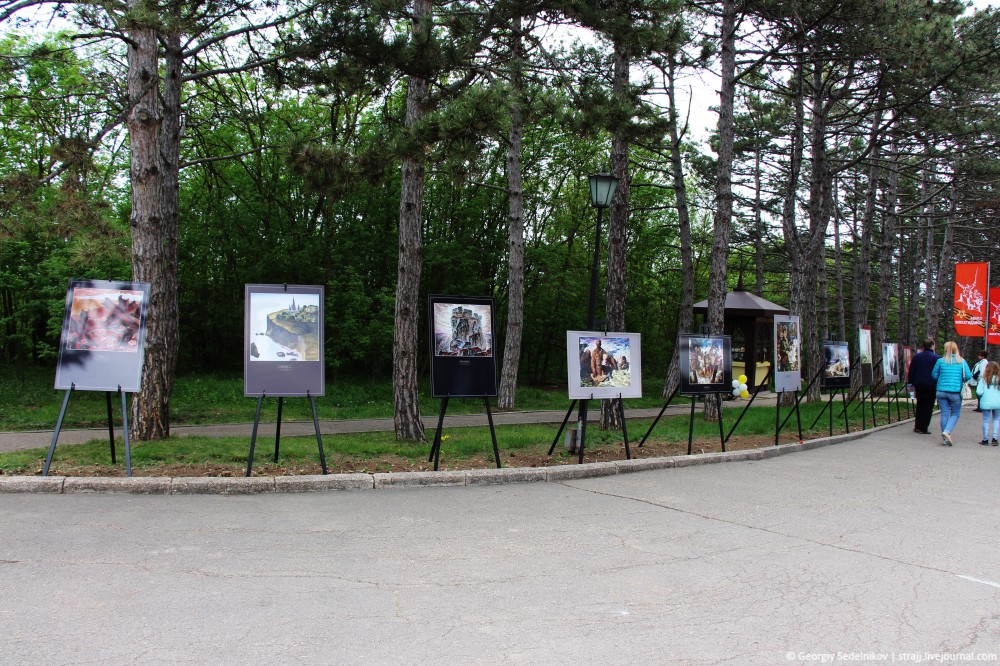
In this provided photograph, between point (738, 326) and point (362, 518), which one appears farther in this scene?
point (738, 326)

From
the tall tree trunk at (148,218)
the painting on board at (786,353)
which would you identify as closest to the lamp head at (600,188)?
the painting on board at (786,353)

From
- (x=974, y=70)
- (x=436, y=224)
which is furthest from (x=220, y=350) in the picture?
(x=974, y=70)

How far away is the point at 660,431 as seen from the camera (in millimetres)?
13320

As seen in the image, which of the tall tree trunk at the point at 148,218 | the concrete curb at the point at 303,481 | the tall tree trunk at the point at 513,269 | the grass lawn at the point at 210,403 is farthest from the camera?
the tall tree trunk at the point at 513,269

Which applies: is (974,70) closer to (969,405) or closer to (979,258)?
(969,405)

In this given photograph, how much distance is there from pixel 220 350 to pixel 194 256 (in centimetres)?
378

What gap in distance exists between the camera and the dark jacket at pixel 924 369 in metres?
15.2

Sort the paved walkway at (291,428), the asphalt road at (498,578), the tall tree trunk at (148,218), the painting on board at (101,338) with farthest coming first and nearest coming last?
the paved walkway at (291,428) < the tall tree trunk at (148,218) < the painting on board at (101,338) < the asphalt road at (498,578)

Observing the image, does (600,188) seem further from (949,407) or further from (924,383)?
(924,383)

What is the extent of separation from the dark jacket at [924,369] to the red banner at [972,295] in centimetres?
1199

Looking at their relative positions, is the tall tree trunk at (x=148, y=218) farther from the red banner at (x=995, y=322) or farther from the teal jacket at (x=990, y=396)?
the red banner at (x=995, y=322)

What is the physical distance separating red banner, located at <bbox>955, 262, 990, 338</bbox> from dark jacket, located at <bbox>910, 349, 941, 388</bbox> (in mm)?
11988

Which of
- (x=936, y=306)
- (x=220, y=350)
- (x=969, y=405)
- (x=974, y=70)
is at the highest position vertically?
(x=974, y=70)

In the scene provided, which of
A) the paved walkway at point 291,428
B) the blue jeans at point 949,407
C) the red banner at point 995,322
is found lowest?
the paved walkway at point 291,428
